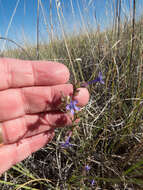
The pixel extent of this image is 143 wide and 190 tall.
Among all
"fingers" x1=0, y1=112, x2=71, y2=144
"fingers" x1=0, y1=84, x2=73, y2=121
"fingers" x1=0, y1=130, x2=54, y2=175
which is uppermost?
"fingers" x1=0, y1=84, x2=73, y2=121

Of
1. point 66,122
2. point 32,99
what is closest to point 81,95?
point 66,122

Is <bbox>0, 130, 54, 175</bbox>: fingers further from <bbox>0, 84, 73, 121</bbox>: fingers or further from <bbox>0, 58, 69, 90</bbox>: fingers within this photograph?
<bbox>0, 58, 69, 90</bbox>: fingers

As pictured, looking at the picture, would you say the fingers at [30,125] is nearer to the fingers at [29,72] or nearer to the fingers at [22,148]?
the fingers at [22,148]

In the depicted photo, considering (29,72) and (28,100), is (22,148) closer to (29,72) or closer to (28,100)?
(28,100)

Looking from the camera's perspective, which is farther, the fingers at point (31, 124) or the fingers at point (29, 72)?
the fingers at point (31, 124)

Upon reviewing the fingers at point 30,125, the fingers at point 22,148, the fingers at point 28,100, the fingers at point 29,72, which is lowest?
the fingers at point 22,148

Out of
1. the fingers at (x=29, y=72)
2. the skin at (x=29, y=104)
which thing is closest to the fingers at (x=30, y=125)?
the skin at (x=29, y=104)

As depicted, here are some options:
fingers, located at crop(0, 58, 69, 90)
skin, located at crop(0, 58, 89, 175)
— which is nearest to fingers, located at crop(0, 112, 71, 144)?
skin, located at crop(0, 58, 89, 175)

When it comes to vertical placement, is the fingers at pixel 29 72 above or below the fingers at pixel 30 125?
above
